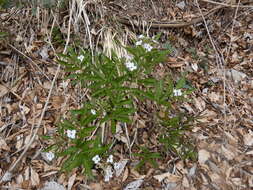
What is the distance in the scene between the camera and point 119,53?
238 centimetres

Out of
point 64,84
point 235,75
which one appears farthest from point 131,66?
point 235,75

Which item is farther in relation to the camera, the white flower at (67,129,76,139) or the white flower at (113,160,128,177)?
the white flower at (113,160,128,177)

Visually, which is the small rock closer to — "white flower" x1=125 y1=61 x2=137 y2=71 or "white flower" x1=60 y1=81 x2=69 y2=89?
"white flower" x1=125 y1=61 x2=137 y2=71

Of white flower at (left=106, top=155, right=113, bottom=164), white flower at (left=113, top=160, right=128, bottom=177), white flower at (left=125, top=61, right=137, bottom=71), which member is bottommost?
white flower at (left=113, top=160, right=128, bottom=177)

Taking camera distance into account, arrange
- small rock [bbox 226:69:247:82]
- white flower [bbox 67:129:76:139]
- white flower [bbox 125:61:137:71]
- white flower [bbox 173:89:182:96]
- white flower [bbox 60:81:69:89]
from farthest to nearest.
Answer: small rock [bbox 226:69:247:82] → white flower [bbox 60:81:69:89] → white flower [bbox 173:89:182:96] → white flower [bbox 125:61:137:71] → white flower [bbox 67:129:76:139]

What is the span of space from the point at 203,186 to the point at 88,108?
40.5 inches

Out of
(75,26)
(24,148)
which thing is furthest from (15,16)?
(24,148)

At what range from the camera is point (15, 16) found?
2527 millimetres

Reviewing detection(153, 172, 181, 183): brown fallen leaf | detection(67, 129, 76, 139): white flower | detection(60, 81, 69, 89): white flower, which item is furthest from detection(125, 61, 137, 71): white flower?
detection(153, 172, 181, 183): brown fallen leaf

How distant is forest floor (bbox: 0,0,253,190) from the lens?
1.97 meters

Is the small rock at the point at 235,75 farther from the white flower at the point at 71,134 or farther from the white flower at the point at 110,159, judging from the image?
the white flower at the point at 71,134

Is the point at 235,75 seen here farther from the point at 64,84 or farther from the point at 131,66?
the point at 64,84

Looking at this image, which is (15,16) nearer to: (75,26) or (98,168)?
(75,26)

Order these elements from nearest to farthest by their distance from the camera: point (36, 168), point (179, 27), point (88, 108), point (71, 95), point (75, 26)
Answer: point (88, 108) → point (36, 168) → point (71, 95) → point (75, 26) → point (179, 27)
